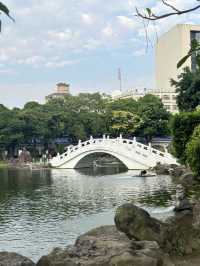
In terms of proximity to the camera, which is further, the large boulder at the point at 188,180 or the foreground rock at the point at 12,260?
the large boulder at the point at 188,180

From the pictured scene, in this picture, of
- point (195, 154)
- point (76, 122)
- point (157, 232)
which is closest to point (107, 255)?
point (157, 232)

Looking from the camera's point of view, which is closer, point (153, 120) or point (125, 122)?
point (153, 120)

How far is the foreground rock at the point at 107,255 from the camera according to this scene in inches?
305

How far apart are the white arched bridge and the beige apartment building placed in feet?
120

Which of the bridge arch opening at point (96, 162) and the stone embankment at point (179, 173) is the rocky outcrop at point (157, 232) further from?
the bridge arch opening at point (96, 162)

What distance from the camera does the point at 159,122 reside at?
67.7m

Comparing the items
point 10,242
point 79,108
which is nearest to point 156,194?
point 10,242

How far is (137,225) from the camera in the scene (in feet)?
36.4

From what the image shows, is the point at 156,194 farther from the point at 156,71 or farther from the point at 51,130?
the point at 156,71

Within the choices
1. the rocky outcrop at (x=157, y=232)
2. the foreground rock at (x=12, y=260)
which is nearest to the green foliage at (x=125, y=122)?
the rocky outcrop at (x=157, y=232)

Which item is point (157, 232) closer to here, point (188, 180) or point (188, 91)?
point (188, 180)

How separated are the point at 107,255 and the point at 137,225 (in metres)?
3.15

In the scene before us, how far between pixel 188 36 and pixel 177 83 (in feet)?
163

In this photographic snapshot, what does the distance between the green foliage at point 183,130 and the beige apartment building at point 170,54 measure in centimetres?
5451
